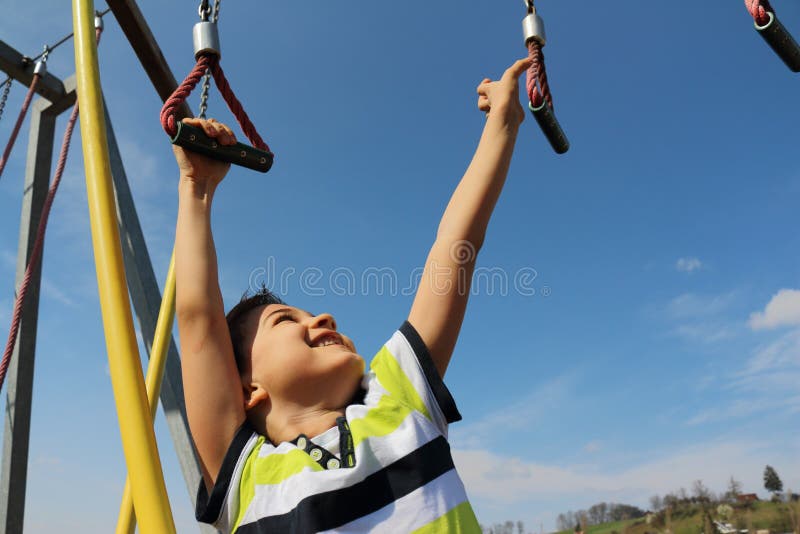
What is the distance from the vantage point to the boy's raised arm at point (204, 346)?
101 centimetres

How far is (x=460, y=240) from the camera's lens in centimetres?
122

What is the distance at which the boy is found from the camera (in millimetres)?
911

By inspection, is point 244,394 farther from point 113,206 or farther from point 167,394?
point 167,394

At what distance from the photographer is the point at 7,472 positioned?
116 inches

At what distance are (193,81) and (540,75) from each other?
740mm

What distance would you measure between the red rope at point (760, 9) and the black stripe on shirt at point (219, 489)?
1.23m

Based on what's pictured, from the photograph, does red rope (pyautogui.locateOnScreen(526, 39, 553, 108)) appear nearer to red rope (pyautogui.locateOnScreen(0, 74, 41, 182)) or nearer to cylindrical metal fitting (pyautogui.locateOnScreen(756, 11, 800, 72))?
cylindrical metal fitting (pyautogui.locateOnScreen(756, 11, 800, 72))

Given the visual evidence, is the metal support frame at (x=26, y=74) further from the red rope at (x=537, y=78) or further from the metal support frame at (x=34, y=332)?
the red rope at (x=537, y=78)

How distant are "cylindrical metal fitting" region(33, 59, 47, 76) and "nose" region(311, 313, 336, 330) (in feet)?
9.88

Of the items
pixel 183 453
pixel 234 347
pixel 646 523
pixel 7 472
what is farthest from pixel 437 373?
pixel 646 523

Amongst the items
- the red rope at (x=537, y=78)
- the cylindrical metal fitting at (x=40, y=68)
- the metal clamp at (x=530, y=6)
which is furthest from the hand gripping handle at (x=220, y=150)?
the cylindrical metal fitting at (x=40, y=68)

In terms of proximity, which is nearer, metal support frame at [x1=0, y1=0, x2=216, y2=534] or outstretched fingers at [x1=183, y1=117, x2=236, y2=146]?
outstretched fingers at [x1=183, y1=117, x2=236, y2=146]

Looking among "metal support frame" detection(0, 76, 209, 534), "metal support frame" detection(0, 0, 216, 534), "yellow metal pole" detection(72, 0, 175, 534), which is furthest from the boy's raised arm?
"metal support frame" detection(0, 76, 209, 534)

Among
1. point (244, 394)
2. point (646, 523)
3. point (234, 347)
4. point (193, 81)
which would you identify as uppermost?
point (193, 81)
